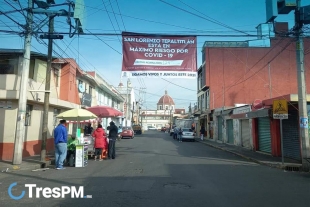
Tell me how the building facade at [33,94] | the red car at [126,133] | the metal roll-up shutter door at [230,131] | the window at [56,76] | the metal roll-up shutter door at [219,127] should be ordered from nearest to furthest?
the building facade at [33,94] < the window at [56,76] < the metal roll-up shutter door at [230,131] < the metal roll-up shutter door at [219,127] < the red car at [126,133]

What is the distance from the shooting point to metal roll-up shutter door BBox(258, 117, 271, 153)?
16.8 metres

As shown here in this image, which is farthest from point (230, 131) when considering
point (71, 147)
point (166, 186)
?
point (166, 186)

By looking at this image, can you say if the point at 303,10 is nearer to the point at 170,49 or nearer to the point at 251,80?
the point at 170,49

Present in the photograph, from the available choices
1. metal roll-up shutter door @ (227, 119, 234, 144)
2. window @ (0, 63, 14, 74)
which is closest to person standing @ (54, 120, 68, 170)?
window @ (0, 63, 14, 74)

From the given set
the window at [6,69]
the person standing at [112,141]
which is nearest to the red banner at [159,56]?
the person standing at [112,141]

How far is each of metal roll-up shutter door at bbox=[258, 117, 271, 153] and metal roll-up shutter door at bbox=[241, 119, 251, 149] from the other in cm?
178

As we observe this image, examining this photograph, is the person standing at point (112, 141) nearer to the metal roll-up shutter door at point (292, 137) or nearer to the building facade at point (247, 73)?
the metal roll-up shutter door at point (292, 137)

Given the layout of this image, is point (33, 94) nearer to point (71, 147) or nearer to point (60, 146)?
point (71, 147)

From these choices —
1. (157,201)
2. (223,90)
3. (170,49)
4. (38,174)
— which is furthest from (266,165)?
(223,90)

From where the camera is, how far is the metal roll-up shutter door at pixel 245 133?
2046cm

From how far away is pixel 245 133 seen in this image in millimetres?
21406

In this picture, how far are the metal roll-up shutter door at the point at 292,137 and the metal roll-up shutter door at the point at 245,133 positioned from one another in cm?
510

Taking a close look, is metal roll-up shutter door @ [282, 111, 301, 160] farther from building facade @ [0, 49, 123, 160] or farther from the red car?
the red car
